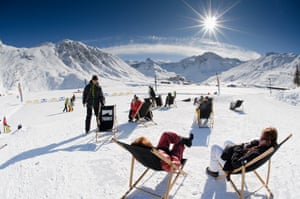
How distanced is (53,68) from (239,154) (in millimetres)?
149196

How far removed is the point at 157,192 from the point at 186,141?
88cm

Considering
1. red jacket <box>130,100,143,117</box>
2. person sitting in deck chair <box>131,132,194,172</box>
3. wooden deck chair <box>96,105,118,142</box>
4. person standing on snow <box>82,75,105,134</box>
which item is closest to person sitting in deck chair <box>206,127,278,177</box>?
person sitting in deck chair <box>131,132,194,172</box>

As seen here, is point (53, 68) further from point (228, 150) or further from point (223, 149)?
point (228, 150)

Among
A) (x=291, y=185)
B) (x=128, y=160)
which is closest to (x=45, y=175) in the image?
(x=128, y=160)

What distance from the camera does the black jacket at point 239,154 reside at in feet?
7.95

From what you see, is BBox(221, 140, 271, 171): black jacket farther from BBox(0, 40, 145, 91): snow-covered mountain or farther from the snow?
BBox(0, 40, 145, 91): snow-covered mountain

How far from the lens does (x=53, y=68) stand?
13500 centimetres

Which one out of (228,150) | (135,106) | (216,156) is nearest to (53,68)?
(135,106)

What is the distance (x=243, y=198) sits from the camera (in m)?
2.75

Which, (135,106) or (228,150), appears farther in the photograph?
(135,106)

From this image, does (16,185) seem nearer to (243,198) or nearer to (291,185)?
(243,198)

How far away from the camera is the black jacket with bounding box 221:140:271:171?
95.4 inches

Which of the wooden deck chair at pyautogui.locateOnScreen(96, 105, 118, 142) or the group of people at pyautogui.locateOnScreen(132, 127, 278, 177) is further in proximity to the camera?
the wooden deck chair at pyautogui.locateOnScreen(96, 105, 118, 142)

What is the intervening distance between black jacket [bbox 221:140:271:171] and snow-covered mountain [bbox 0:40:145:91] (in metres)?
110
